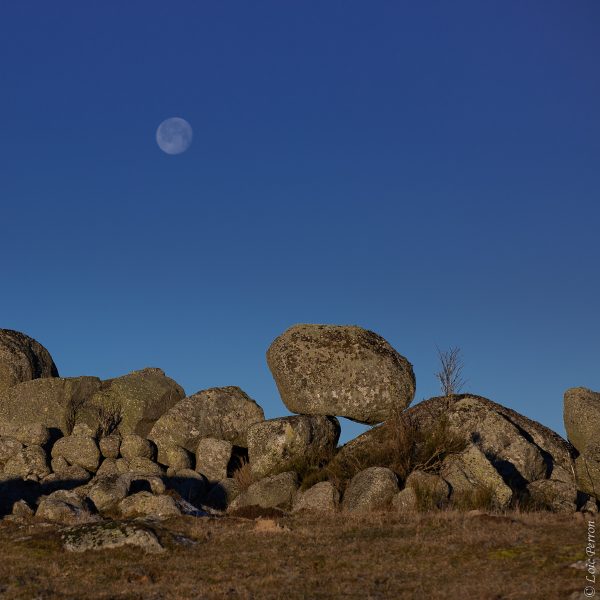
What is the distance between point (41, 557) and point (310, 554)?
19.5ft

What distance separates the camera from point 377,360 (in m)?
29.9

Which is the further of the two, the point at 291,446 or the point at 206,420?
the point at 206,420

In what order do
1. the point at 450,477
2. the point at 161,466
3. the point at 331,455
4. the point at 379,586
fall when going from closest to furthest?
1. the point at 379,586
2. the point at 450,477
3. the point at 331,455
4. the point at 161,466

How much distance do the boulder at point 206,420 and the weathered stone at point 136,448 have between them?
0.40 metres

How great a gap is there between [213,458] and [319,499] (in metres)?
7.19

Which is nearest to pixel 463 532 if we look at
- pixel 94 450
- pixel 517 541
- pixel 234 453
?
pixel 517 541

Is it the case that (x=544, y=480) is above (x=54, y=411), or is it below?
below

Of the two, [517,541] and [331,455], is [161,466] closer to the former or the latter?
[331,455]

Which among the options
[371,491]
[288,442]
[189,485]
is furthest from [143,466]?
[371,491]

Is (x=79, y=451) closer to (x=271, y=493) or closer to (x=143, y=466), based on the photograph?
(x=143, y=466)

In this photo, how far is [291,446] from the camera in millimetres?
28359

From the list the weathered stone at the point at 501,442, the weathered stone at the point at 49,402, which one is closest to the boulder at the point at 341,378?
the weathered stone at the point at 501,442

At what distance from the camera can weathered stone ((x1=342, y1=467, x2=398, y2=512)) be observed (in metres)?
23.2

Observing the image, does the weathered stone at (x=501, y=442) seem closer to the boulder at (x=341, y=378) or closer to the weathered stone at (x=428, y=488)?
the boulder at (x=341, y=378)
